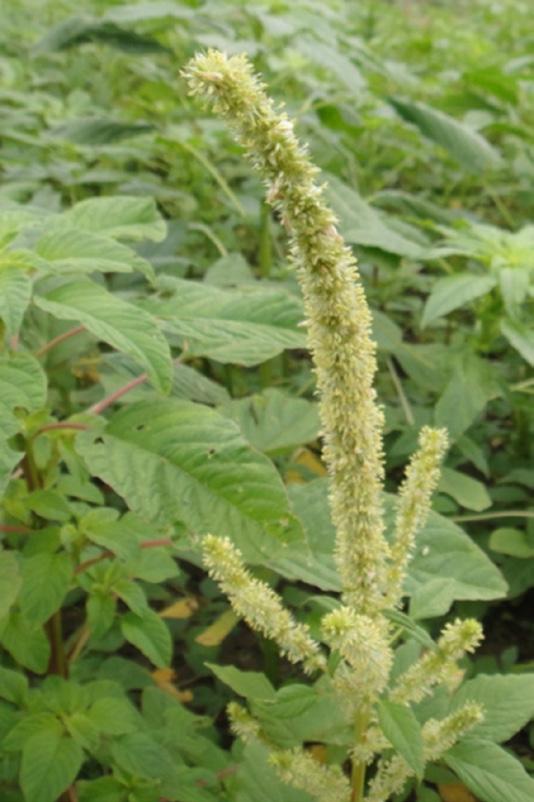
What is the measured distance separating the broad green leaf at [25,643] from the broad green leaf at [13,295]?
0.49 m

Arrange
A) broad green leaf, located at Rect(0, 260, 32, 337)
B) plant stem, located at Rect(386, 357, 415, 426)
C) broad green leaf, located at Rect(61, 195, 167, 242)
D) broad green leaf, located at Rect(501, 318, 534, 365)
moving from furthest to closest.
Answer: plant stem, located at Rect(386, 357, 415, 426) < broad green leaf, located at Rect(501, 318, 534, 365) < broad green leaf, located at Rect(61, 195, 167, 242) < broad green leaf, located at Rect(0, 260, 32, 337)

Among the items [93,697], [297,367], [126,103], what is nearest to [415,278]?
[297,367]

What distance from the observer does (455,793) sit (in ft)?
6.51

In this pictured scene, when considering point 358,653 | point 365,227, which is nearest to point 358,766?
point 358,653

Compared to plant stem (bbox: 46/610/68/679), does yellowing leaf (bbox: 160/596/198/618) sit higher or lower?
lower

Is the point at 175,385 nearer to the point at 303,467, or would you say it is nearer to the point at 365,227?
the point at 303,467

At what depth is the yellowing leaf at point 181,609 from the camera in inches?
92.2

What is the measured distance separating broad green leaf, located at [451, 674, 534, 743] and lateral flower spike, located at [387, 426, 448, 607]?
0.28 m

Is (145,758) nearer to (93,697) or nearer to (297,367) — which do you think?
(93,697)

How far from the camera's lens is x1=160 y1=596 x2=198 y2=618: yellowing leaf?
234cm

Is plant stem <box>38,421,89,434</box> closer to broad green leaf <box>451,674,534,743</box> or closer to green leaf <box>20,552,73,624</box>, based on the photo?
green leaf <box>20,552,73,624</box>

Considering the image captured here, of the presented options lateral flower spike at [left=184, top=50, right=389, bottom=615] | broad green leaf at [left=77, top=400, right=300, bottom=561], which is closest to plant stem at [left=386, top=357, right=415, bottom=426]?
broad green leaf at [left=77, top=400, right=300, bottom=561]

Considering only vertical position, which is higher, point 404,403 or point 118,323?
point 118,323

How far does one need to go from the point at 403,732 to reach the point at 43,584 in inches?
23.3
